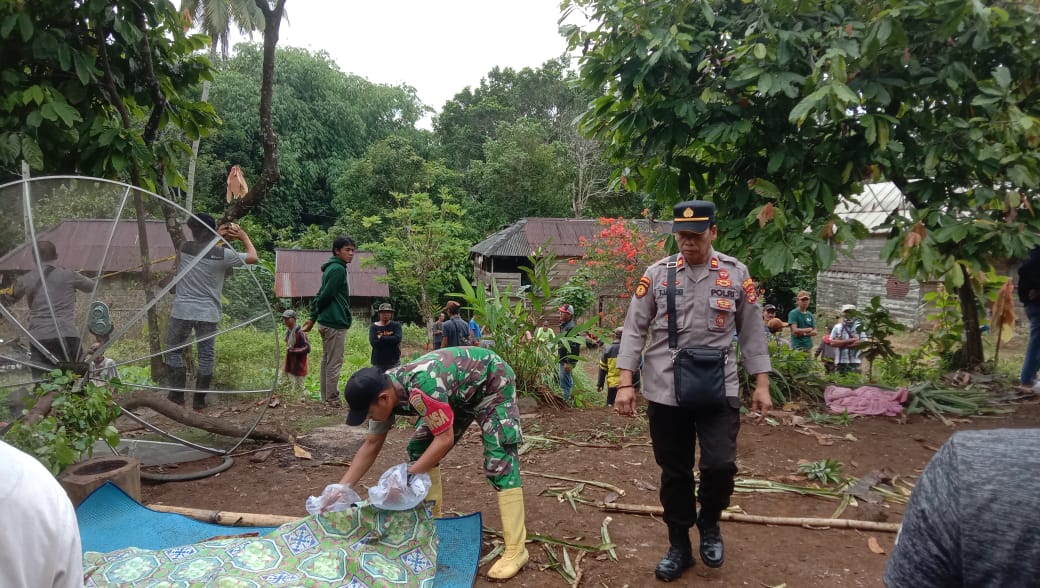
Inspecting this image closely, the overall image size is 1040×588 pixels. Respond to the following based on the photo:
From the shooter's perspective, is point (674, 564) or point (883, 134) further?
point (883, 134)

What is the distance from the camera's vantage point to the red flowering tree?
44.2ft

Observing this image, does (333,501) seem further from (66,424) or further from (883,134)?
(883,134)

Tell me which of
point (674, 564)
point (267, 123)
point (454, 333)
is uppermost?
point (267, 123)

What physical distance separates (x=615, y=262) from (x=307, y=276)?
32.6ft

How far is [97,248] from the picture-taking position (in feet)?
13.4

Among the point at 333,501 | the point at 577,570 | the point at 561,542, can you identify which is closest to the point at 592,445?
the point at 561,542

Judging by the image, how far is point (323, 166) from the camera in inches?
1088

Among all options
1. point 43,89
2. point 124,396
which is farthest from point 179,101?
point 124,396

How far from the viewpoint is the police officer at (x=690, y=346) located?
2.88 m

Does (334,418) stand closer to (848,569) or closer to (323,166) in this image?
(848,569)

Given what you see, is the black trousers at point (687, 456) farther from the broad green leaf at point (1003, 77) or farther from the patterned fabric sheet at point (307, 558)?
the broad green leaf at point (1003, 77)

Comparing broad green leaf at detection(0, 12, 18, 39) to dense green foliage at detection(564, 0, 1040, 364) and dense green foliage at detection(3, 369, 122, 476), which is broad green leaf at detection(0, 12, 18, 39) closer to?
dense green foliage at detection(3, 369, 122, 476)

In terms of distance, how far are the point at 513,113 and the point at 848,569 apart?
26347 millimetres

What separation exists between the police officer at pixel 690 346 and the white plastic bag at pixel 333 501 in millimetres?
1308
